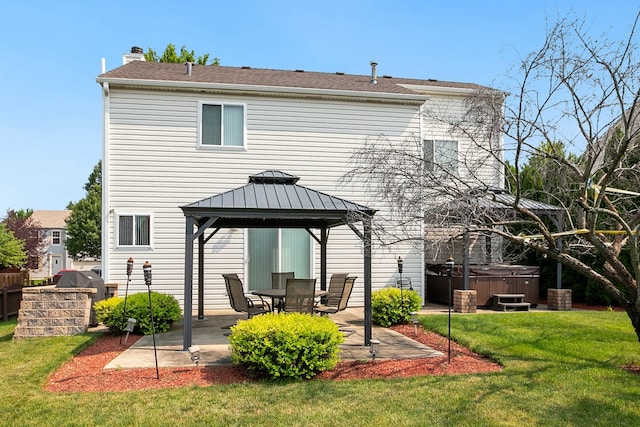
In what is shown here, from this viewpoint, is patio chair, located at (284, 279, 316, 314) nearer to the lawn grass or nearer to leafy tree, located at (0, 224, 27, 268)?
the lawn grass

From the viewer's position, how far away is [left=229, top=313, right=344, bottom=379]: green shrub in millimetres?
5918

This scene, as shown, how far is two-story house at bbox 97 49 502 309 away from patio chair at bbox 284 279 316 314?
3.59m

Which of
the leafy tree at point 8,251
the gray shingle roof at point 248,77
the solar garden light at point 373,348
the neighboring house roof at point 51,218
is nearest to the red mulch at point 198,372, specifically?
the solar garden light at point 373,348

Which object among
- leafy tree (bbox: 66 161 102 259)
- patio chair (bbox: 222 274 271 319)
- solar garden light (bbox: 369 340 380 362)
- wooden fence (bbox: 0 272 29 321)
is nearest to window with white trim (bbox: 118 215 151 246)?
wooden fence (bbox: 0 272 29 321)

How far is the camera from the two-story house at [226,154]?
11.6m

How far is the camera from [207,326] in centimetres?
960

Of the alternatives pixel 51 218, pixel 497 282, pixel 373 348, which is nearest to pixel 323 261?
pixel 373 348

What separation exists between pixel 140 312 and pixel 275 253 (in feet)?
13.9

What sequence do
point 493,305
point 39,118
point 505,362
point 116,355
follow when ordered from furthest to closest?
point 39,118 < point 493,305 < point 116,355 < point 505,362

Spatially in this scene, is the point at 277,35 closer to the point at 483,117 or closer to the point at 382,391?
the point at 483,117

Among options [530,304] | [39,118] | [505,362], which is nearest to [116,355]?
[505,362]

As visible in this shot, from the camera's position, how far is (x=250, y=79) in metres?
12.8

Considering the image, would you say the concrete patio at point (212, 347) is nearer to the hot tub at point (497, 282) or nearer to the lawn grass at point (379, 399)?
the lawn grass at point (379, 399)

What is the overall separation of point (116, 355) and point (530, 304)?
10085 millimetres
